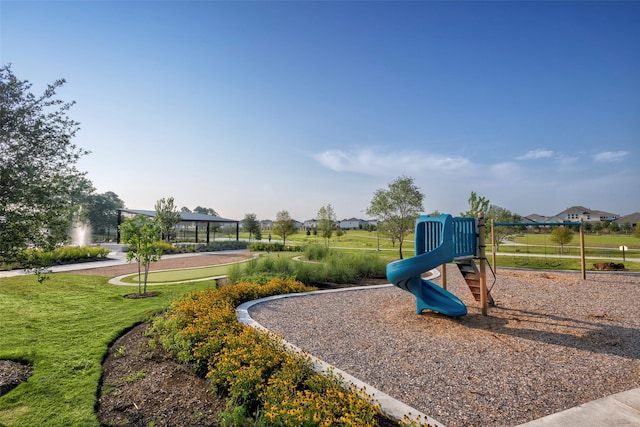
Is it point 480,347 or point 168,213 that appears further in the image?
point 168,213

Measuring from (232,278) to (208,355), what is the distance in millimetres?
6840

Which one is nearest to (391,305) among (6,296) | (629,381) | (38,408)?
(629,381)

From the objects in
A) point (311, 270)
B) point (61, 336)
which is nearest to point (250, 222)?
point (311, 270)

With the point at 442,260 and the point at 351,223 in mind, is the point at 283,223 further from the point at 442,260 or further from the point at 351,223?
the point at 351,223

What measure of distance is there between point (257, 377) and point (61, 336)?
4.68 meters

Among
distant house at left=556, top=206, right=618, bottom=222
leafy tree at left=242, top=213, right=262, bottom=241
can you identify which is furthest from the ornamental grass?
distant house at left=556, top=206, right=618, bottom=222

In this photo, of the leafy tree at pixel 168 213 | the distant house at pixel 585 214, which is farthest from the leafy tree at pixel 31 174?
the distant house at pixel 585 214

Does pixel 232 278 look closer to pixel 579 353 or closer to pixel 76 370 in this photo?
pixel 76 370

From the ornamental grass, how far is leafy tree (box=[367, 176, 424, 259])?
1795 centimetres

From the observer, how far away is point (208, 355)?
14.4 feet

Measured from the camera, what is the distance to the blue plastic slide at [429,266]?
6.37 metres

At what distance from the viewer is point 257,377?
343cm

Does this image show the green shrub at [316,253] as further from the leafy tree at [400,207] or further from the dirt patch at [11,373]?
the dirt patch at [11,373]

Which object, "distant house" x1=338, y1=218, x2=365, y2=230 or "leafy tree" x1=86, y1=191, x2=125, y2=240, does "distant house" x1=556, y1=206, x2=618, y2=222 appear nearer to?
"distant house" x1=338, y1=218, x2=365, y2=230
